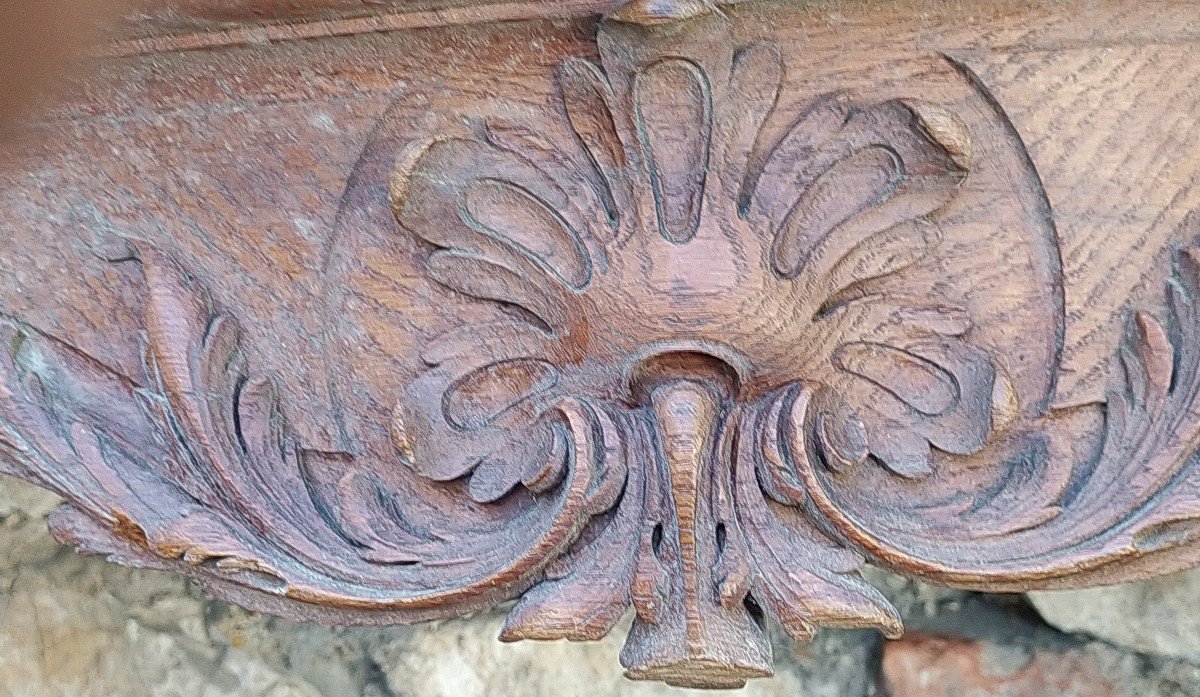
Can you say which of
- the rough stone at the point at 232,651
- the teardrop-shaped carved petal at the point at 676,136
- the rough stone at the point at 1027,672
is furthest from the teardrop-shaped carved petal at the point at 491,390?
the rough stone at the point at 1027,672

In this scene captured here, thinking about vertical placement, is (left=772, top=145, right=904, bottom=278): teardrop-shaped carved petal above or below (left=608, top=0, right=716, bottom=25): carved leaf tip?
below

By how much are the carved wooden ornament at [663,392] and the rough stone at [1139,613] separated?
0.50 ft

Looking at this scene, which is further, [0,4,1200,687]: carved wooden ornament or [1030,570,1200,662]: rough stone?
[1030,570,1200,662]: rough stone

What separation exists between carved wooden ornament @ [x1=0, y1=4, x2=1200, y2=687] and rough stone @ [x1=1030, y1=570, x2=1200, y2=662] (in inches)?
6.0

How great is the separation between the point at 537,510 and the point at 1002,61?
35 cm

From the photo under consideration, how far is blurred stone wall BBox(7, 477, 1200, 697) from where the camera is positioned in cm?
76

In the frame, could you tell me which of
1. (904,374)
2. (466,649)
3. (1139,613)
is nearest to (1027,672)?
(1139,613)

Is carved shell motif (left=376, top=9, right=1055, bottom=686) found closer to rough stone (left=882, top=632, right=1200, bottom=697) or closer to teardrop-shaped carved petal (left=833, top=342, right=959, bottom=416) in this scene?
teardrop-shaped carved petal (left=833, top=342, right=959, bottom=416)

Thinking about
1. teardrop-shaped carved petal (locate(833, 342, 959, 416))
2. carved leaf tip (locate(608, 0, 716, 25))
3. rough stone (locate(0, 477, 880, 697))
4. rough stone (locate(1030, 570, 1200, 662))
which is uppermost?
carved leaf tip (locate(608, 0, 716, 25))

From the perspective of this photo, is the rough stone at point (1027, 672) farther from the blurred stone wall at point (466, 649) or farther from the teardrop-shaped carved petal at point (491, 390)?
the teardrop-shaped carved petal at point (491, 390)

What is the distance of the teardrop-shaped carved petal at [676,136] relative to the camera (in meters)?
0.61

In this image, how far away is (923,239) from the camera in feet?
2.05

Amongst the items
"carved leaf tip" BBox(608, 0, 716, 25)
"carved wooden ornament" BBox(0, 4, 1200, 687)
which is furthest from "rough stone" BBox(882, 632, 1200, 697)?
"carved leaf tip" BBox(608, 0, 716, 25)

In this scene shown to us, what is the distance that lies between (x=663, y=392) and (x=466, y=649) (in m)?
0.31
